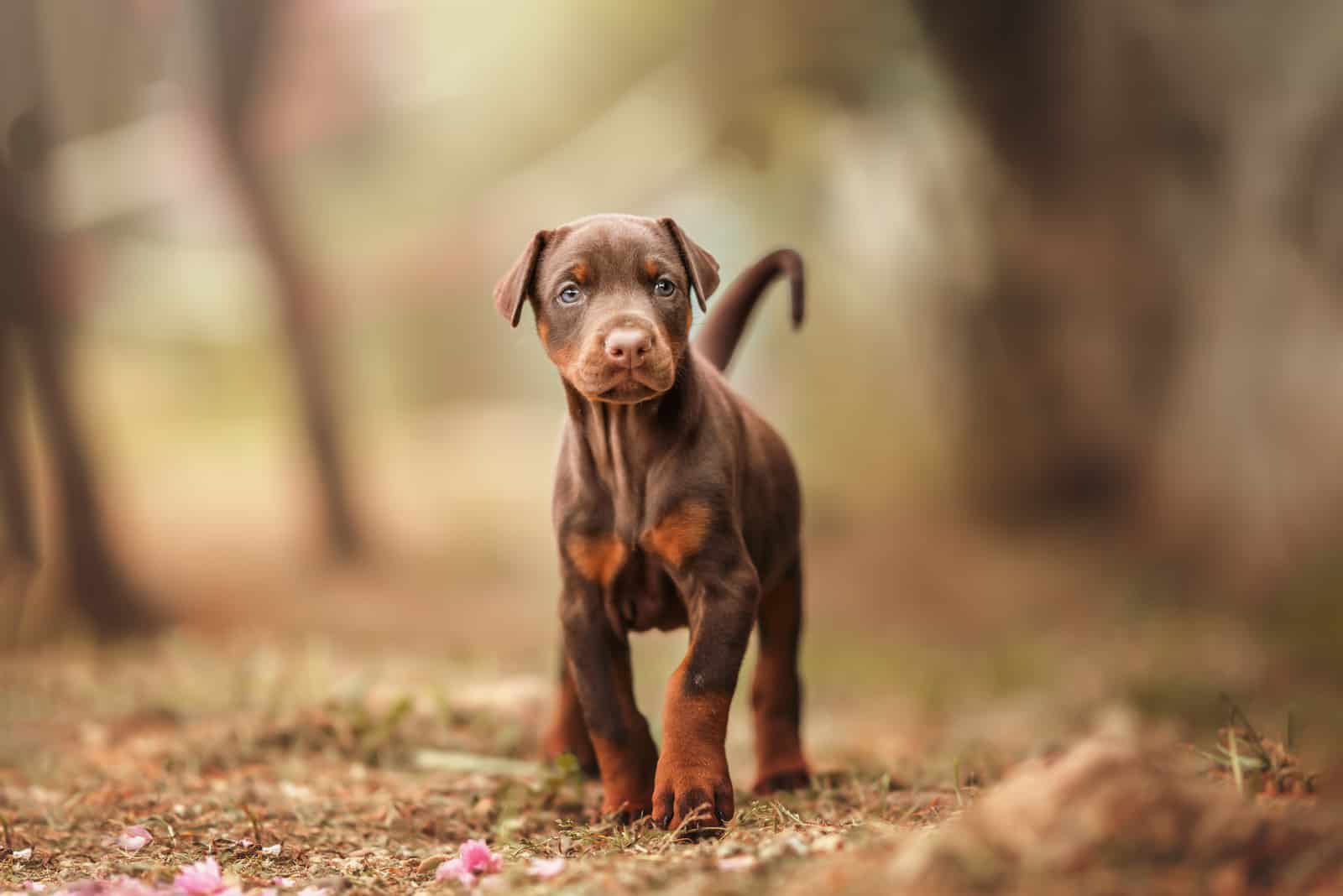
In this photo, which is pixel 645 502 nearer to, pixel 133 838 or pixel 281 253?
pixel 133 838

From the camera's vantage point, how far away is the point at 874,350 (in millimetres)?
13117

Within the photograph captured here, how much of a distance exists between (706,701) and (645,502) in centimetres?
59

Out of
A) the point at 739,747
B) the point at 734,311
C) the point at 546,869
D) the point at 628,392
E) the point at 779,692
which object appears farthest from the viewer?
the point at 739,747

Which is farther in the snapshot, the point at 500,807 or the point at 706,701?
the point at 500,807

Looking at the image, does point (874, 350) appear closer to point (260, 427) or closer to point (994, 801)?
point (260, 427)

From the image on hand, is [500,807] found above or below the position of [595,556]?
below

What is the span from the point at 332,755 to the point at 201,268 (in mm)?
8069

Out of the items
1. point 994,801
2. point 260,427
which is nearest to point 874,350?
point 260,427

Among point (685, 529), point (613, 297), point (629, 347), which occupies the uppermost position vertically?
point (613, 297)

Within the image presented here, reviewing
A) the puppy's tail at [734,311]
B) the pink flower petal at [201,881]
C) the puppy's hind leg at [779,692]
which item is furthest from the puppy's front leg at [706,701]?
the puppy's tail at [734,311]

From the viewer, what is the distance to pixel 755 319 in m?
11.6

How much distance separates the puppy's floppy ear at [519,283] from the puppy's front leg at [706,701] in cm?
90

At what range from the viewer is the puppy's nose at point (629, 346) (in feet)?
10.9

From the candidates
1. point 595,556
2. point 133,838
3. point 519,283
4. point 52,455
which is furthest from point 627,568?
point 52,455
